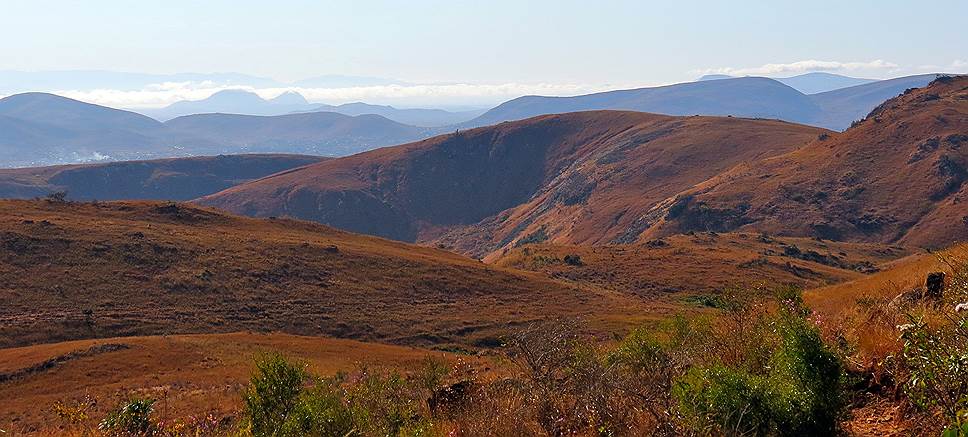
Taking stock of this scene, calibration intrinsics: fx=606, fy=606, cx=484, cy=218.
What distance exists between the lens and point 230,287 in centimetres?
4047

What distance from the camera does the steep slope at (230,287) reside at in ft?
116

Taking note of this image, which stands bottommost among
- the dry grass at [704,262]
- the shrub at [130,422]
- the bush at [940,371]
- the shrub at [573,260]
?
the dry grass at [704,262]

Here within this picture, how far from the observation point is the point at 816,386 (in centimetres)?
571

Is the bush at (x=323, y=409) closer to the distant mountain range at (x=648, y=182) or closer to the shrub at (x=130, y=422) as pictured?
the shrub at (x=130, y=422)

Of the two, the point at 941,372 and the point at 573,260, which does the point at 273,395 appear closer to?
the point at 941,372

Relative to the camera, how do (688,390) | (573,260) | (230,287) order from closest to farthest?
(688,390) → (230,287) → (573,260)

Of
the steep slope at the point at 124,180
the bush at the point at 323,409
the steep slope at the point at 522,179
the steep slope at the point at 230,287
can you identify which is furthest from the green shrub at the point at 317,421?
the steep slope at the point at 124,180

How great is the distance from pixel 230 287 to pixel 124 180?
16120 centimetres

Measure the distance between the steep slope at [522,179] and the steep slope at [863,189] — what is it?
12.0 m

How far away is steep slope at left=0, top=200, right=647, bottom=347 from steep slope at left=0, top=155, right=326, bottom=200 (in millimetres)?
131934

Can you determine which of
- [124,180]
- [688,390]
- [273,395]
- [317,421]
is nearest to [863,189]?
[688,390]

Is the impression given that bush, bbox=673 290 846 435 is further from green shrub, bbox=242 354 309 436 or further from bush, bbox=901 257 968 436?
green shrub, bbox=242 354 309 436

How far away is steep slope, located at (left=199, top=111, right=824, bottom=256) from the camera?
110625 mm

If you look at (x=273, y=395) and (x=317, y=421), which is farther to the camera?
(x=273, y=395)
